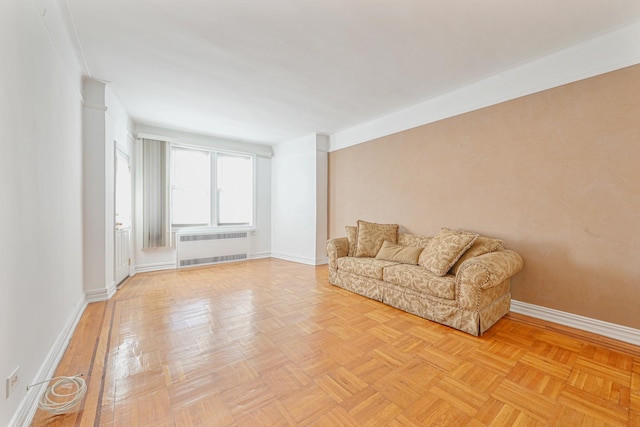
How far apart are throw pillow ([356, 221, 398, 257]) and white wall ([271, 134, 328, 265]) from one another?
147cm

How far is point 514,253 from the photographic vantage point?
2.67m

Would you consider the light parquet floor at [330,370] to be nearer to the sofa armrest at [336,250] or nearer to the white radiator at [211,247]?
the sofa armrest at [336,250]

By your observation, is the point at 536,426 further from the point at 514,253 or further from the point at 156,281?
the point at 156,281

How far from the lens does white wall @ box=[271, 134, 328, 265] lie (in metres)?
5.24

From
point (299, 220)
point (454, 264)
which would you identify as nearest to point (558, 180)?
point (454, 264)

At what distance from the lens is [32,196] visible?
163 cm

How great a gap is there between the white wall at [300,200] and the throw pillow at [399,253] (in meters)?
1.84

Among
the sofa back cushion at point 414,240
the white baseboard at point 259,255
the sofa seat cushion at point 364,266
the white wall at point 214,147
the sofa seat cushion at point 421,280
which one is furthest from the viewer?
the white baseboard at point 259,255

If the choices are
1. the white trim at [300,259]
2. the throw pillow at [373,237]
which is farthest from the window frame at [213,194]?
the throw pillow at [373,237]

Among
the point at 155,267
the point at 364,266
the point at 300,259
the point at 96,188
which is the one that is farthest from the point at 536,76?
the point at 155,267

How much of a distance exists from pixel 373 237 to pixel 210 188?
3595mm

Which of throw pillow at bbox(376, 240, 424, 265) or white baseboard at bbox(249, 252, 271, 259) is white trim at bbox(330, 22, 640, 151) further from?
white baseboard at bbox(249, 252, 271, 259)

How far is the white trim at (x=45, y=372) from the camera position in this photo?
1355mm

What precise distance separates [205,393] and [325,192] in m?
4.13
